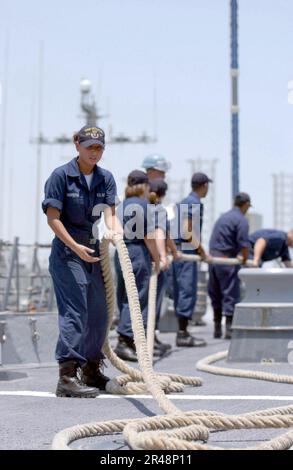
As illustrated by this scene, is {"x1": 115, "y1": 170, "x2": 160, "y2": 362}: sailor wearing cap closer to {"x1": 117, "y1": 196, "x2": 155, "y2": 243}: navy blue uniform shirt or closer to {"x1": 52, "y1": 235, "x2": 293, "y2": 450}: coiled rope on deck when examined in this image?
{"x1": 117, "y1": 196, "x2": 155, "y2": 243}: navy blue uniform shirt

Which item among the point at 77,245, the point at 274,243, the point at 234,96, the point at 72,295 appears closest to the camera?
the point at 77,245

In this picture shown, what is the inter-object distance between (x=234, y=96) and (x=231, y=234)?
2.27m

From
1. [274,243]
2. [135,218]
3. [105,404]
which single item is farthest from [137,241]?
[274,243]


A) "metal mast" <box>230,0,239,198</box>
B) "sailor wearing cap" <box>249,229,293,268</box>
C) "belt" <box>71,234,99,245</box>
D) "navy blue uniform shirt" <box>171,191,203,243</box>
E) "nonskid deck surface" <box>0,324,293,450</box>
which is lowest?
"nonskid deck surface" <box>0,324,293,450</box>

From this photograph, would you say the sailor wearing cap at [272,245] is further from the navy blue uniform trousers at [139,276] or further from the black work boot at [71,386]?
the black work boot at [71,386]

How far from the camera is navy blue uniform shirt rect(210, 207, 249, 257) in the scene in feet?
36.8

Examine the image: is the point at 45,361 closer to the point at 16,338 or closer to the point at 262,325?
the point at 16,338

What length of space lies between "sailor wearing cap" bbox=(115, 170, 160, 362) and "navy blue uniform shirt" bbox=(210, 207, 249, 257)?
2957 millimetres

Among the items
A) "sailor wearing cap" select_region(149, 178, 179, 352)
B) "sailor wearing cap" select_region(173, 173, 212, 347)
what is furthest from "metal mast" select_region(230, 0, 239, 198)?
"sailor wearing cap" select_region(149, 178, 179, 352)

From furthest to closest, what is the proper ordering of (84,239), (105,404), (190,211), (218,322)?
(218,322) → (190,211) → (84,239) → (105,404)

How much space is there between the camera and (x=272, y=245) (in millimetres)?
11109

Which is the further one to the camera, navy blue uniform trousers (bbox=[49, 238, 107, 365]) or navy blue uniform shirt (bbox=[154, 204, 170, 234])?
navy blue uniform shirt (bbox=[154, 204, 170, 234])

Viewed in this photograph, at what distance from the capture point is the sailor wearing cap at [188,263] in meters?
10.2

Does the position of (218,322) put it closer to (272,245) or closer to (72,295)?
(272,245)
